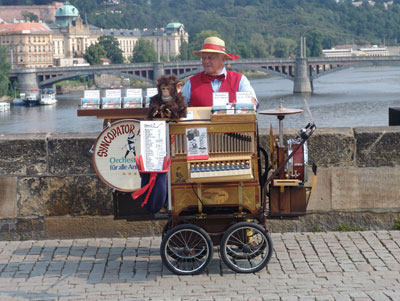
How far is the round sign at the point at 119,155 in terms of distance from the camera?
4.89 m

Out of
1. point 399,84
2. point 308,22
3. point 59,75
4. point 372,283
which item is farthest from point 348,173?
point 308,22

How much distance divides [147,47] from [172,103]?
128 meters

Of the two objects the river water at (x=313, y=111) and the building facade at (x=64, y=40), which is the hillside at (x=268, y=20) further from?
the river water at (x=313, y=111)

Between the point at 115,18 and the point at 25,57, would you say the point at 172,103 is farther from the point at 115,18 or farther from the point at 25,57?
the point at 115,18

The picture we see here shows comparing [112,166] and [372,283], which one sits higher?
[112,166]

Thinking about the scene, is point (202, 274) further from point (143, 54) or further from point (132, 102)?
point (143, 54)

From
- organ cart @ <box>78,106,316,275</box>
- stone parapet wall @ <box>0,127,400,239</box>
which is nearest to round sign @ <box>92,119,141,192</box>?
organ cart @ <box>78,106,316,275</box>

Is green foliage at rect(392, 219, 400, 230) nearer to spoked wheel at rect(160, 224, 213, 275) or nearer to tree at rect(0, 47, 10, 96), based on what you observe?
spoked wheel at rect(160, 224, 213, 275)

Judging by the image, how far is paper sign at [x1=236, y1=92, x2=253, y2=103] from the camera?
472cm

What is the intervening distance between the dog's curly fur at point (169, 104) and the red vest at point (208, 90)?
0.39m

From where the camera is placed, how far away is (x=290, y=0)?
167m

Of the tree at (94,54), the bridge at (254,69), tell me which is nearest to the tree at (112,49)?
the tree at (94,54)

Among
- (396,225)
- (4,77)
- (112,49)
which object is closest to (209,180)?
(396,225)

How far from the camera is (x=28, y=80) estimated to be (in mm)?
Result: 80000
